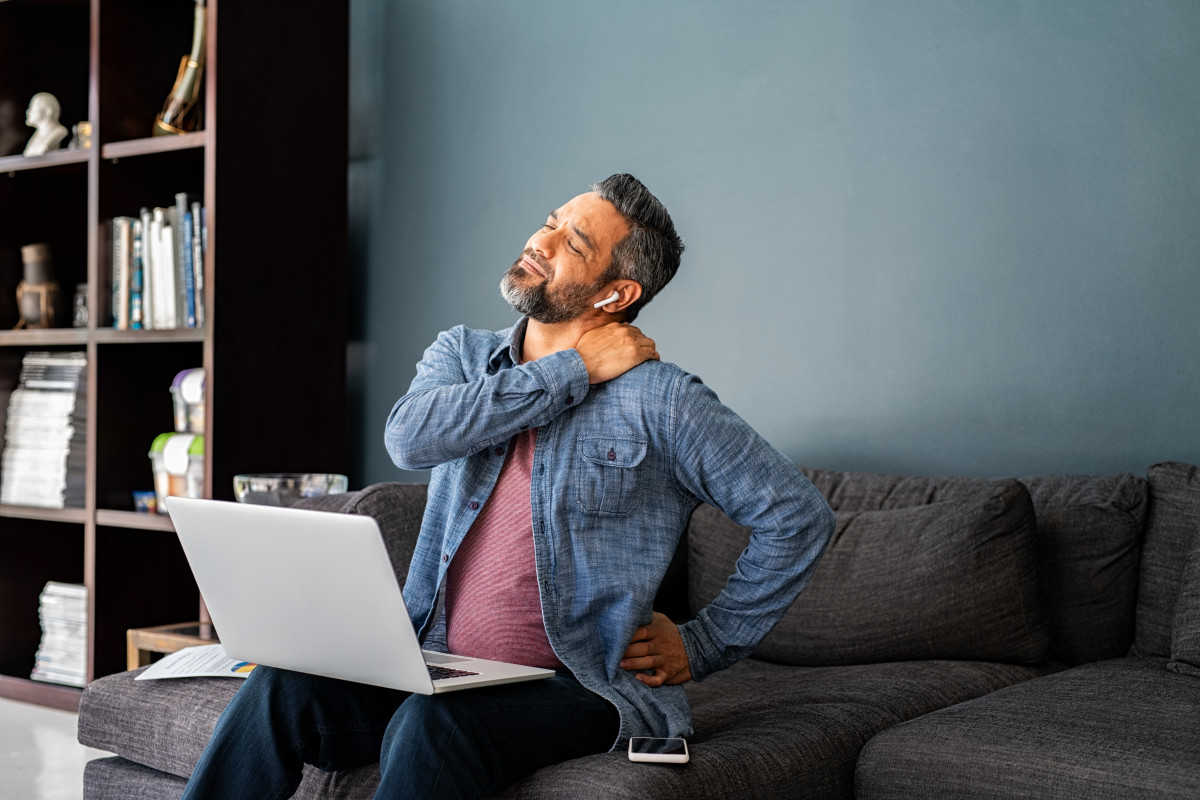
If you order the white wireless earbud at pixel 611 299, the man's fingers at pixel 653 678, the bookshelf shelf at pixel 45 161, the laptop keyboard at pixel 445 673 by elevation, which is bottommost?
the man's fingers at pixel 653 678

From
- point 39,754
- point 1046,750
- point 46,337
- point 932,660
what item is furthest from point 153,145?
point 1046,750

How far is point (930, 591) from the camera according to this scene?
2.10 metres

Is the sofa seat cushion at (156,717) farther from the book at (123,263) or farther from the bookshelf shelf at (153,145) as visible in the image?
the bookshelf shelf at (153,145)

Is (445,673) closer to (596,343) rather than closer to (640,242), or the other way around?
(596,343)

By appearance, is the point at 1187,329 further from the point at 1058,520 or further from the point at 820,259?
the point at 820,259

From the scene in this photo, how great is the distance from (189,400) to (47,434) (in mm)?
592

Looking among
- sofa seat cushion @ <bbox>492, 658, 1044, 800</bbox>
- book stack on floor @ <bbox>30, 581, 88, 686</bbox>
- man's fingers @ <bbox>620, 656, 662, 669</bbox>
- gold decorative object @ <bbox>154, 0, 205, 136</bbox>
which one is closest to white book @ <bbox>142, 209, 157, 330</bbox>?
gold decorative object @ <bbox>154, 0, 205, 136</bbox>

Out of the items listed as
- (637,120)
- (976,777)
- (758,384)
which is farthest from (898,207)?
(976,777)

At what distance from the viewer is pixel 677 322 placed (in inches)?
115

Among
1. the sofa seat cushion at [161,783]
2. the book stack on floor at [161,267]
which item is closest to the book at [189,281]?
the book stack on floor at [161,267]

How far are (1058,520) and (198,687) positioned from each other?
4.98ft

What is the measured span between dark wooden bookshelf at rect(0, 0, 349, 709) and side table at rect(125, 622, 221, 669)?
0.51 meters

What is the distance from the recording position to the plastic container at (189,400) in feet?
10.1

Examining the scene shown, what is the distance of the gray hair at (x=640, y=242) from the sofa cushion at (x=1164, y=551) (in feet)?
3.44
